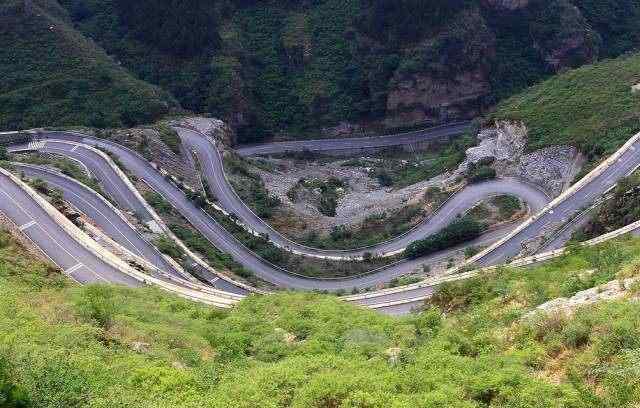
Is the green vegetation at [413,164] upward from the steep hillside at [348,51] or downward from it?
downward

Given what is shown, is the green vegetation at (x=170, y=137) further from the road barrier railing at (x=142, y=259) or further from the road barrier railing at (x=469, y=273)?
the road barrier railing at (x=469, y=273)

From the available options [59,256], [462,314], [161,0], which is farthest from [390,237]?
[161,0]

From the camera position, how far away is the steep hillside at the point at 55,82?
3135 inches

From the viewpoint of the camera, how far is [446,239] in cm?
5772

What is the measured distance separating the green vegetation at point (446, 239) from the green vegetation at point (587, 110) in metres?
15.2

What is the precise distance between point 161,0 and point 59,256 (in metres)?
73.1

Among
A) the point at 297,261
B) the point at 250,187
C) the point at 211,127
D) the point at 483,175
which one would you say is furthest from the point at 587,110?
the point at 211,127

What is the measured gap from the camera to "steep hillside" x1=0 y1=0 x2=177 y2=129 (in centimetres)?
7962

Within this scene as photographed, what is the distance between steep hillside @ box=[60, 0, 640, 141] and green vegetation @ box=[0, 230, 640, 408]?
79628 mm

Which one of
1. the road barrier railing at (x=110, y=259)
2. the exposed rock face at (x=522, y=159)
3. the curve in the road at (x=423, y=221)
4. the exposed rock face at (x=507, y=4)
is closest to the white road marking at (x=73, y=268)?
the road barrier railing at (x=110, y=259)

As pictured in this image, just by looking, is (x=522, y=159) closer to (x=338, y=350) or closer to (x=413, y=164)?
(x=413, y=164)

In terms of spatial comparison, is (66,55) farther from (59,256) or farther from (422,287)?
(422,287)

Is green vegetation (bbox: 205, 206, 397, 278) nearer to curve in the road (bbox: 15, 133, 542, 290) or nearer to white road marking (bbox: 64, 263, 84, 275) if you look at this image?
curve in the road (bbox: 15, 133, 542, 290)

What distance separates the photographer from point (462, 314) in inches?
979
